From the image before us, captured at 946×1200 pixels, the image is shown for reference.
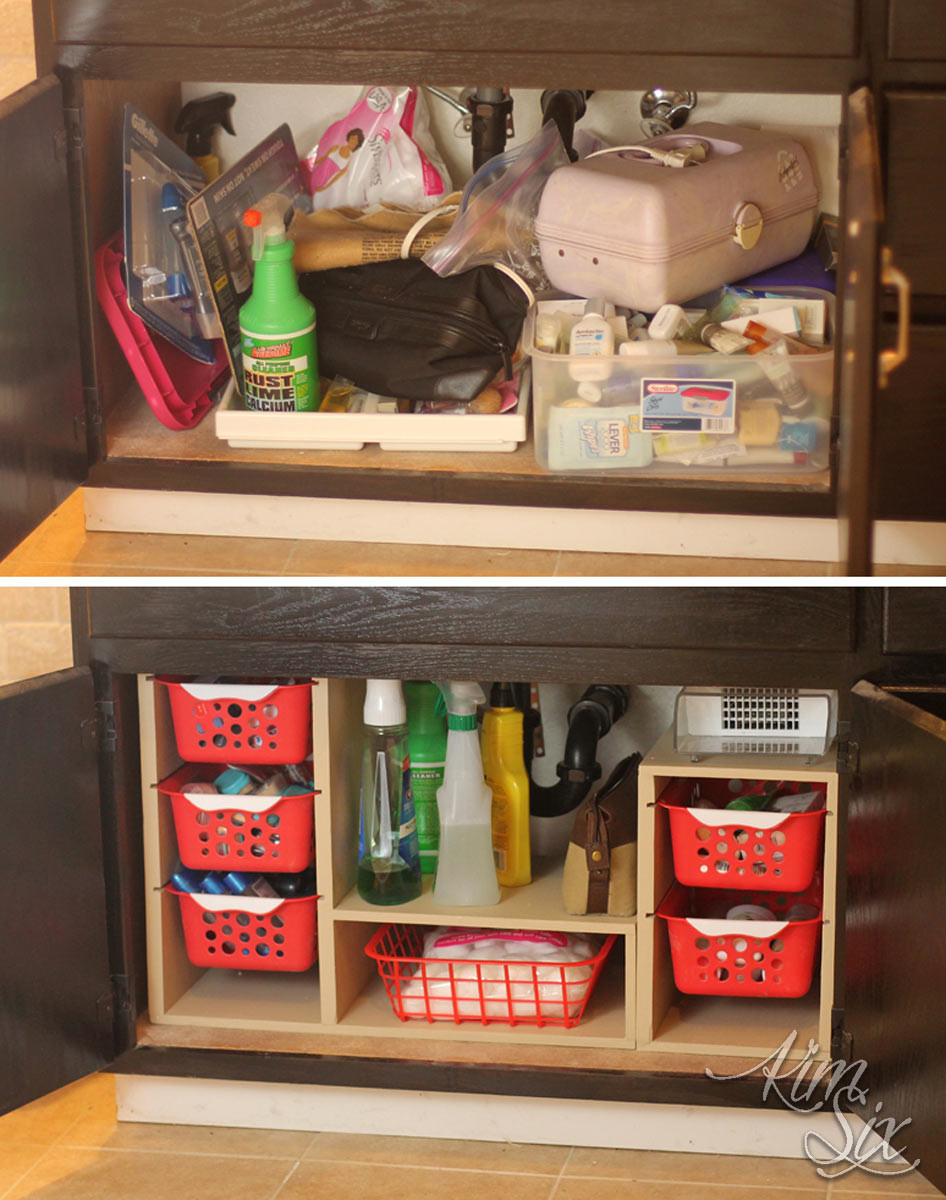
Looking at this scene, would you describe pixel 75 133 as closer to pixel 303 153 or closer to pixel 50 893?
pixel 303 153

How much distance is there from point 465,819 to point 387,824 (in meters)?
→ 0.11

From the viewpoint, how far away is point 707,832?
79.1 inches

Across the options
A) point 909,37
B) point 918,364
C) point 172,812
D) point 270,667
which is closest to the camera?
point 909,37

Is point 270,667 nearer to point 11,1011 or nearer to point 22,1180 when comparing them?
point 11,1011

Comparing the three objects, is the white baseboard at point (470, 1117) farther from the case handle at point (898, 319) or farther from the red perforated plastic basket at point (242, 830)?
the case handle at point (898, 319)

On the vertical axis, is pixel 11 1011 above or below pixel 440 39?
below

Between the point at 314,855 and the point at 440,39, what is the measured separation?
3.40 ft

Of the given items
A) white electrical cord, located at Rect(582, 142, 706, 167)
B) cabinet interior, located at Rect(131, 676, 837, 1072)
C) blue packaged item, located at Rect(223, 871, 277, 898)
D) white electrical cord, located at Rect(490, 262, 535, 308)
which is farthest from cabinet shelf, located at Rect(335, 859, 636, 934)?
white electrical cord, located at Rect(582, 142, 706, 167)

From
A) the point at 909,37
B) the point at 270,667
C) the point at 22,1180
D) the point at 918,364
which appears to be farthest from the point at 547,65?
the point at 22,1180

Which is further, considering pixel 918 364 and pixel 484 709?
pixel 484 709

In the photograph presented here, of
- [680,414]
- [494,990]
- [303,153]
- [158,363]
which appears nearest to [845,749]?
[680,414]

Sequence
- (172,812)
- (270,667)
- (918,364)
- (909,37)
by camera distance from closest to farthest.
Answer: (909,37)
(918,364)
(270,667)
(172,812)

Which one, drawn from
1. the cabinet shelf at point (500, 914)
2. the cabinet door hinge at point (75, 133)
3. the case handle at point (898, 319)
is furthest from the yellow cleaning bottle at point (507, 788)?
the cabinet door hinge at point (75, 133)

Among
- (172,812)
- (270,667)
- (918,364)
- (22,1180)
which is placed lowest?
(22,1180)
